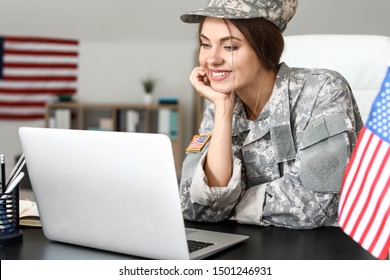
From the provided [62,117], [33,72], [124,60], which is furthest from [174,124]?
[33,72]

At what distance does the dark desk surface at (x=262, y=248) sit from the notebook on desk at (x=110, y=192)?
0.8 inches

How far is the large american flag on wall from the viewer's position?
19.1 ft

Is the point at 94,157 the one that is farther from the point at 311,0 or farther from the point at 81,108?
the point at 81,108

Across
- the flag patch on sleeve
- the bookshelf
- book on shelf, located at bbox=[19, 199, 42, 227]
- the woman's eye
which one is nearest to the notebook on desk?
book on shelf, located at bbox=[19, 199, 42, 227]

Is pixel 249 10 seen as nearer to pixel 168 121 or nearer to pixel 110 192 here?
pixel 110 192

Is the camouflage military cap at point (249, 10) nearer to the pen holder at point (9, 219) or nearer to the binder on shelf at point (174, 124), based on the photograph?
the pen holder at point (9, 219)

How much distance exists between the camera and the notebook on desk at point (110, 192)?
1016 millimetres

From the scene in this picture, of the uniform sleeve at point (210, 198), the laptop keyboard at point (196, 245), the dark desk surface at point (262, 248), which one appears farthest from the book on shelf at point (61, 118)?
the laptop keyboard at point (196, 245)

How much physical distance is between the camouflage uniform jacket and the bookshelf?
411 centimetres

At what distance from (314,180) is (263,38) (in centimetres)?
42

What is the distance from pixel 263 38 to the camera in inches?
64.3

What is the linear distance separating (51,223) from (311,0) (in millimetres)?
3926

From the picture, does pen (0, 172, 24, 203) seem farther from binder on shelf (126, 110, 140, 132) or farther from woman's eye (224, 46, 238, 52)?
binder on shelf (126, 110, 140, 132)

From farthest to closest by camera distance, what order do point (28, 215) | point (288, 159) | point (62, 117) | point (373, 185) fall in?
point (62, 117)
point (288, 159)
point (28, 215)
point (373, 185)
